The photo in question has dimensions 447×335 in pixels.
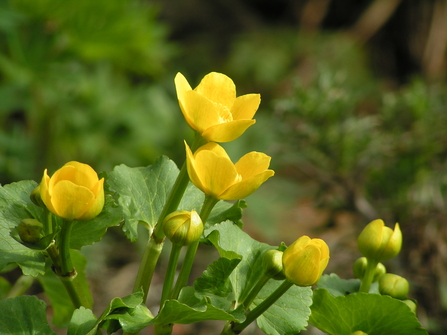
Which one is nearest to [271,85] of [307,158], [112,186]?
[307,158]

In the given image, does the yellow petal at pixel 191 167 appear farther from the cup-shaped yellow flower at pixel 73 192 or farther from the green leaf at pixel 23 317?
the green leaf at pixel 23 317

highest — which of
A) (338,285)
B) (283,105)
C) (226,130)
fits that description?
(226,130)

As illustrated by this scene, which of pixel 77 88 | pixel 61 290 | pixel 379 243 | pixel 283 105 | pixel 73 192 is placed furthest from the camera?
pixel 77 88

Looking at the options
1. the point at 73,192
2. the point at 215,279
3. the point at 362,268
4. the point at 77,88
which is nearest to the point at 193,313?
the point at 215,279

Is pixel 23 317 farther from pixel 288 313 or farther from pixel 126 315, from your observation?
pixel 288 313

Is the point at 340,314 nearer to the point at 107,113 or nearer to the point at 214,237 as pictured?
the point at 214,237

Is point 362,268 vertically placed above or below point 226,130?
below

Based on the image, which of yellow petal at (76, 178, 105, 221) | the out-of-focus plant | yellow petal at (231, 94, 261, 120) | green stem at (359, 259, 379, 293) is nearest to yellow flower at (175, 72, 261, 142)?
yellow petal at (231, 94, 261, 120)
